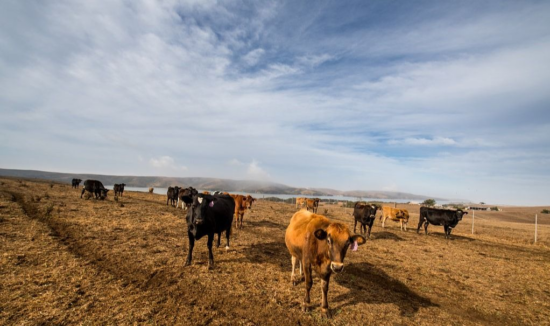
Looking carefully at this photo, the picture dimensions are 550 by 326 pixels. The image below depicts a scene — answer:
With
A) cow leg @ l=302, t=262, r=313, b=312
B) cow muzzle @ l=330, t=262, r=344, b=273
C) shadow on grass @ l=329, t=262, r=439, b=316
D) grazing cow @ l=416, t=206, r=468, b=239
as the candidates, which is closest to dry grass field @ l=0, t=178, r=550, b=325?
shadow on grass @ l=329, t=262, r=439, b=316

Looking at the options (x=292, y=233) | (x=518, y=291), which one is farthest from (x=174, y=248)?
(x=518, y=291)

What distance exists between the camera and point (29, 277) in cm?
592

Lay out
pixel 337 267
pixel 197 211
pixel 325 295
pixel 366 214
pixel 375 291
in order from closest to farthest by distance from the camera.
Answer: pixel 337 267, pixel 325 295, pixel 375 291, pixel 197 211, pixel 366 214

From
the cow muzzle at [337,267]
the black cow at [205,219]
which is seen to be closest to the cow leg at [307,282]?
the cow muzzle at [337,267]

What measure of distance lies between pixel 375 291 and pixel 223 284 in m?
4.45

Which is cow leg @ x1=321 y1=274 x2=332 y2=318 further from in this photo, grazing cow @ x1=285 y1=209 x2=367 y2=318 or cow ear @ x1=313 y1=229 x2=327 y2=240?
cow ear @ x1=313 y1=229 x2=327 y2=240

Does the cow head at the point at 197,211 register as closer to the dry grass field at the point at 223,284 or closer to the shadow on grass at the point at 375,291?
the dry grass field at the point at 223,284

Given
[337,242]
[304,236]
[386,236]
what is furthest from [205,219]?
[386,236]

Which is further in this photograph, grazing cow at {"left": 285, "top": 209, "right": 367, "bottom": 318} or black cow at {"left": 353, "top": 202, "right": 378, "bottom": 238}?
black cow at {"left": 353, "top": 202, "right": 378, "bottom": 238}

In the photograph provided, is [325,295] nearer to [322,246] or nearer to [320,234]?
[322,246]

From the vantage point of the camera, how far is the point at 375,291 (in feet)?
22.5

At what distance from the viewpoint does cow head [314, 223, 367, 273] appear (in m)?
4.78

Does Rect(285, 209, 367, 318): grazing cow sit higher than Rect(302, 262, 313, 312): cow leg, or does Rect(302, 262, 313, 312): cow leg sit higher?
Rect(285, 209, 367, 318): grazing cow

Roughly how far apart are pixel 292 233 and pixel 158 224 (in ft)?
33.3
